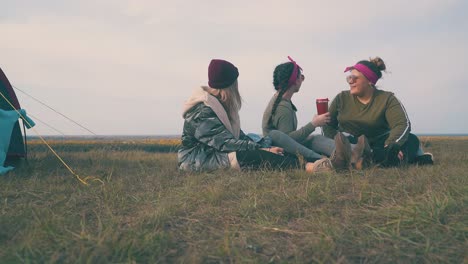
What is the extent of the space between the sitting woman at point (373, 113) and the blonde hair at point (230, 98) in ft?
4.33

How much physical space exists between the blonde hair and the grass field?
0.98 meters

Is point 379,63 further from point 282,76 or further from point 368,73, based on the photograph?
point 282,76

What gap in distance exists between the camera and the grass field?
6.07 ft

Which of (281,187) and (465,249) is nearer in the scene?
(465,249)

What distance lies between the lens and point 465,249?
186cm

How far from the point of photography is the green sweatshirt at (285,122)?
4547 mm

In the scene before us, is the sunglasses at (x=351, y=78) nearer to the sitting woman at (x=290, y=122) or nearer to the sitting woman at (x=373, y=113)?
the sitting woman at (x=373, y=113)

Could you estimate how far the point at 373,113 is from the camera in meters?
4.51

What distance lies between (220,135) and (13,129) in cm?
303

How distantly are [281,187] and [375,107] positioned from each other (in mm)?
2044

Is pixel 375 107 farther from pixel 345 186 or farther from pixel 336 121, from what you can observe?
pixel 345 186

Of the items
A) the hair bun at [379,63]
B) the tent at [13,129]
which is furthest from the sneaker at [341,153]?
the tent at [13,129]

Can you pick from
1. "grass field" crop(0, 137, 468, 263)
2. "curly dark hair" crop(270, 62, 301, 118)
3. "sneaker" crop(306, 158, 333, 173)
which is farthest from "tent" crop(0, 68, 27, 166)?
"sneaker" crop(306, 158, 333, 173)

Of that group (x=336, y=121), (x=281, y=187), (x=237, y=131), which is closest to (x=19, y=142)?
(x=237, y=131)
